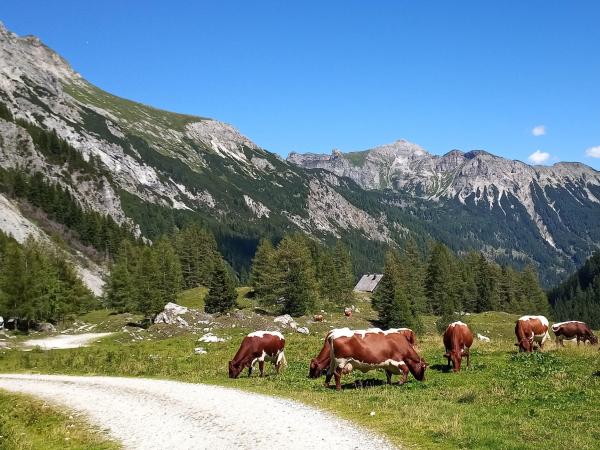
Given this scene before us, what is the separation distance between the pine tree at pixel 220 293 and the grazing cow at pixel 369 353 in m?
52.9

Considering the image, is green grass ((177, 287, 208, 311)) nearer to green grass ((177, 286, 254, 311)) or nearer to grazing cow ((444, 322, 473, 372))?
green grass ((177, 286, 254, 311))

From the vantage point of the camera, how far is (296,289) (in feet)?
237

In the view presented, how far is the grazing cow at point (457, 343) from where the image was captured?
25.8 meters

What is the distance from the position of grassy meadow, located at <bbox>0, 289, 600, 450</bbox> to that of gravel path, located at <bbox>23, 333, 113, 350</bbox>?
853 cm

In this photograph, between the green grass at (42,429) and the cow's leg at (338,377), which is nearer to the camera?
the green grass at (42,429)

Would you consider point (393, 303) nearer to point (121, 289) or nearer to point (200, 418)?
point (121, 289)

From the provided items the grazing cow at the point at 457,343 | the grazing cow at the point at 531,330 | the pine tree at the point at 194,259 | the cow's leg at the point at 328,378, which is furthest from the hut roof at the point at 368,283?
the cow's leg at the point at 328,378

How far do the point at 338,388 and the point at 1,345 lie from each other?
41.2 metres

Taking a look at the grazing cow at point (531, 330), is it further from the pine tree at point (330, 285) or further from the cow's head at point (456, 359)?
the pine tree at point (330, 285)

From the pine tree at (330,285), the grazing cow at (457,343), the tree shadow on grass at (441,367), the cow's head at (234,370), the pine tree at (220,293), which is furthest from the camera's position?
the pine tree at (330,285)

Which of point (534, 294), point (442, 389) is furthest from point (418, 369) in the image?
point (534, 294)

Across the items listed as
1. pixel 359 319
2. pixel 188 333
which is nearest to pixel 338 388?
pixel 188 333

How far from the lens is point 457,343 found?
1035 inches

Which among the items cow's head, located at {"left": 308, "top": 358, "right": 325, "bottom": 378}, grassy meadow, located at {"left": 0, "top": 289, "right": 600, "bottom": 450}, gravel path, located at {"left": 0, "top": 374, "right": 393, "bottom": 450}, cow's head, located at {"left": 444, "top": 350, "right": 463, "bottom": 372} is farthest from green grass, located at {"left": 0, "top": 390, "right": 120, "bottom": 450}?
cow's head, located at {"left": 444, "top": 350, "right": 463, "bottom": 372}
